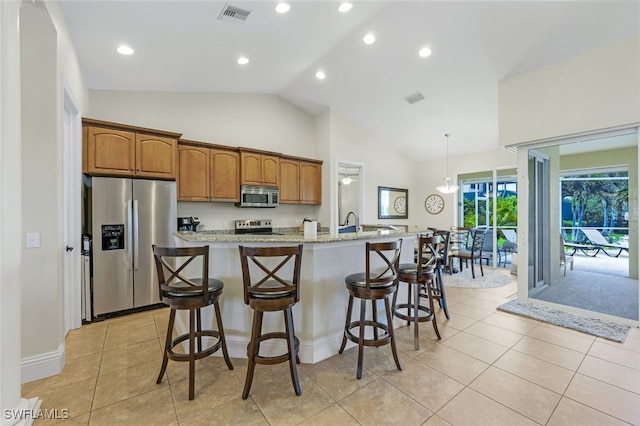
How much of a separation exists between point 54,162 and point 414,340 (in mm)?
3609

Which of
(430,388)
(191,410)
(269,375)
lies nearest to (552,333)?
(430,388)

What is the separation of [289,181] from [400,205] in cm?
333

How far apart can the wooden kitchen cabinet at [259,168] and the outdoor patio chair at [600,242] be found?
4.75m

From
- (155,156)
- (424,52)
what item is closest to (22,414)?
(155,156)

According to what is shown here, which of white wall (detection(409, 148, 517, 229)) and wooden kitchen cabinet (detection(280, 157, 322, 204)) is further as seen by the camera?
white wall (detection(409, 148, 517, 229))

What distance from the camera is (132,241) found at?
3568 mm

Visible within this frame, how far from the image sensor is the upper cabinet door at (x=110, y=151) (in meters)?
3.39

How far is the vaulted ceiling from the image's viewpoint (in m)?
2.88

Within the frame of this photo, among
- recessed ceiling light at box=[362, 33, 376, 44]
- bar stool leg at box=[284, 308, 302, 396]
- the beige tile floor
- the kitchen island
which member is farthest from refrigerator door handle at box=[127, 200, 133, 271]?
recessed ceiling light at box=[362, 33, 376, 44]

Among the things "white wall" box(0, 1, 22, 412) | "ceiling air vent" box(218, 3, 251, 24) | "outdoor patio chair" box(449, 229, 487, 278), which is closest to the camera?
"white wall" box(0, 1, 22, 412)

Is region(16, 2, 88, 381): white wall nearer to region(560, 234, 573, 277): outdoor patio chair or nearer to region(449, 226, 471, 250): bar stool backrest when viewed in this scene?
region(560, 234, 573, 277): outdoor patio chair

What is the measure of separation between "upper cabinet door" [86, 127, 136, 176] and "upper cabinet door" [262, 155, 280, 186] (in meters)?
2.01

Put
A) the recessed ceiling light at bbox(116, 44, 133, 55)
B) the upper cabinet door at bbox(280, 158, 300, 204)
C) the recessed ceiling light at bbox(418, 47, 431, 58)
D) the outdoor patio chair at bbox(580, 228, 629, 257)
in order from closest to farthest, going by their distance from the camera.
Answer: the recessed ceiling light at bbox(116, 44, 133, 55) < the outdoor patio chair at bbox(580, 228, 629, 257) < the recessed ceiling light at bbox(418, 47, 431, 58) < the upper cabinet door at bbox(280, 158, 300, 204)

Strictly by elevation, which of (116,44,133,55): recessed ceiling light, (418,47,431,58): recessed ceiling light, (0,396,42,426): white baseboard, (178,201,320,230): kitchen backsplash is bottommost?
(0,396,42,426): white baseboard
